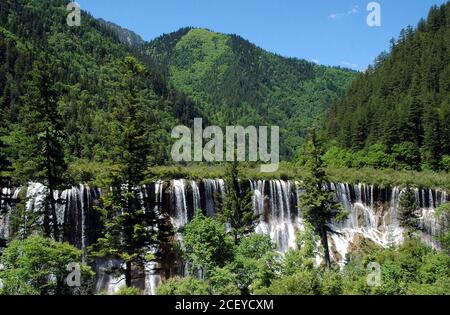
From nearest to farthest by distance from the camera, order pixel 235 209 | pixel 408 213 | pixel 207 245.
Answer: pixel 207 245 → pixel 235 209 → pixel 408 213

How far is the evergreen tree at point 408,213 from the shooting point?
49.1m

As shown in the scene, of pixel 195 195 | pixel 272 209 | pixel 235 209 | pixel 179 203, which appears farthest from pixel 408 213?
pixel 179 203

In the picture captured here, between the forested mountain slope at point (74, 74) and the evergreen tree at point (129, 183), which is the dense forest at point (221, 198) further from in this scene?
the forested mountain slope at point (74, 74)

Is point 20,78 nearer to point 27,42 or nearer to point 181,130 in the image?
point 27,42

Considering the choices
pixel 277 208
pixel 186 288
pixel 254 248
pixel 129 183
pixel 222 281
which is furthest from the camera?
pixel 277 208

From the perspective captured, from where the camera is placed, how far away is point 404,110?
82062 mm

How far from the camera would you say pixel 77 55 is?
149m

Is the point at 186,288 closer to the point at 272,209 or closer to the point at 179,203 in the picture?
the point at 179,203

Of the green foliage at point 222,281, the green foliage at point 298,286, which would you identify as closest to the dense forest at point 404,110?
the green foliage at point 222,281

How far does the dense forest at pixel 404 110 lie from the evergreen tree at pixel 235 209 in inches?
1542

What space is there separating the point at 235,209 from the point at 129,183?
60.2ft

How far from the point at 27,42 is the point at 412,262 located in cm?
12635
